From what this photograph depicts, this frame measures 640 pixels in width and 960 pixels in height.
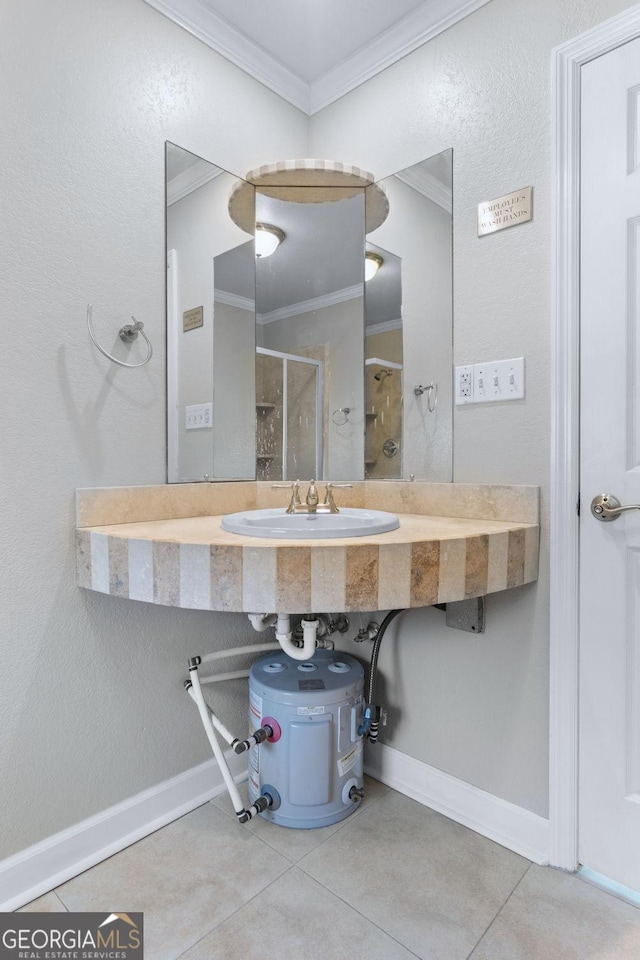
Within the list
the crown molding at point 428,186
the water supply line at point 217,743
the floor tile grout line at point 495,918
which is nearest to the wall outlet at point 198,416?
the water supply line at point 217,743

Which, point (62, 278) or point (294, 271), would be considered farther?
point (294, 271)

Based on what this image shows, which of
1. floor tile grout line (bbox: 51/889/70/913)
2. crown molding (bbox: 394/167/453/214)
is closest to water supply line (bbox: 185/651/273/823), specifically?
floor tile grout line (bbox: 51/889/70/913)

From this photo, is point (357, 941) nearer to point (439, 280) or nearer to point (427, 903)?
point (427, 903)

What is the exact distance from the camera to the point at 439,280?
162 centimetres

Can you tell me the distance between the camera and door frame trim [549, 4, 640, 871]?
134 cm

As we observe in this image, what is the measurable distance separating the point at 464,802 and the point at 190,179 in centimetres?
201

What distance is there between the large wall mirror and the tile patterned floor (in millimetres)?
1018

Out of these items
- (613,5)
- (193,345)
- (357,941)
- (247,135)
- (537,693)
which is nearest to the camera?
(357,941)

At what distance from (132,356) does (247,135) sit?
91cm

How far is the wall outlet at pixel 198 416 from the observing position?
163cm

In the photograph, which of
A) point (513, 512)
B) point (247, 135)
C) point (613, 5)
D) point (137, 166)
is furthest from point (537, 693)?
point (247, 135)

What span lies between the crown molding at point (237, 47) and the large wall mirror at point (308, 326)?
355mm

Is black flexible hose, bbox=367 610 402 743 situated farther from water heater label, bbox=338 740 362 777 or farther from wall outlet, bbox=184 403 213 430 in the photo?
wall outlet, bbox=184 403 213 430

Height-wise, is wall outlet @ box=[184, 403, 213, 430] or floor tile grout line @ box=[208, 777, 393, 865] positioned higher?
wall outlet @ box=[184, 403, 213, 430]
